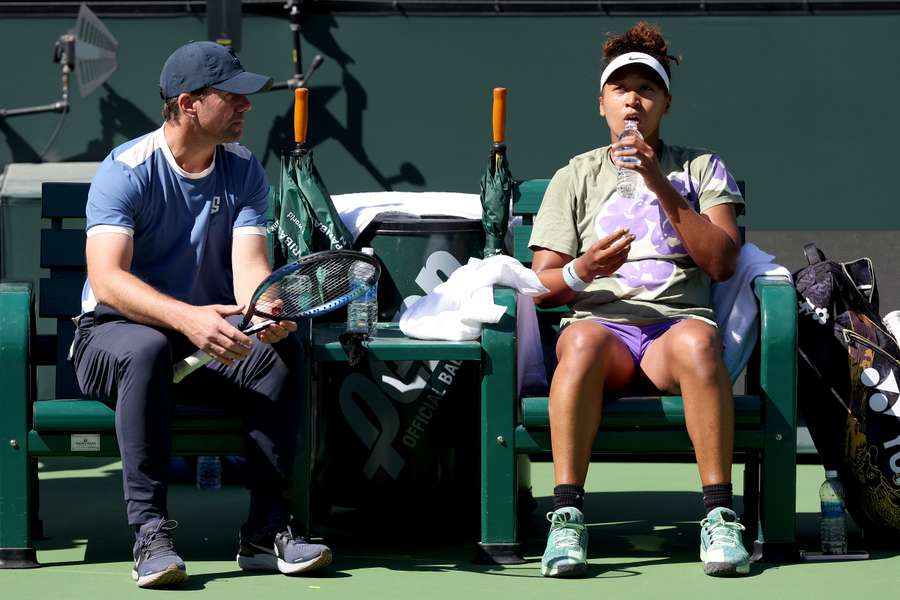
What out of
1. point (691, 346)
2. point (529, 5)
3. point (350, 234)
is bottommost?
point (691, 346)

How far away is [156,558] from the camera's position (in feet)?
12.8

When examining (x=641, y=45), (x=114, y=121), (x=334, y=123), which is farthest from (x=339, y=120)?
(x=641, y=45)

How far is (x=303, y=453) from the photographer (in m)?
4.22

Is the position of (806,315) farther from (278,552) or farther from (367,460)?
(278,552)

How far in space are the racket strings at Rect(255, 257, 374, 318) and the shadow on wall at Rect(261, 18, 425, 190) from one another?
98.0 inches

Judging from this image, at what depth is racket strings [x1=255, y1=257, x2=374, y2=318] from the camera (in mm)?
3971

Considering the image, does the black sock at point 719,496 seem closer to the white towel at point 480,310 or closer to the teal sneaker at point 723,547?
the teal sneaker at point 723,547

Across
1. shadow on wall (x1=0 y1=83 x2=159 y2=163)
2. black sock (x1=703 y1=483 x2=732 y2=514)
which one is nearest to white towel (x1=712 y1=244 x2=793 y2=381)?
black sock (x1=703 y1=483 x2=732 y2=514)

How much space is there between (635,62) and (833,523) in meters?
1.37

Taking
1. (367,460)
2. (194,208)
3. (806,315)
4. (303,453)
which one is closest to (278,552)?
(303,453)

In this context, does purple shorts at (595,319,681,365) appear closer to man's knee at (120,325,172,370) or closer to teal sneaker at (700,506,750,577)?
teal sneaker at (700,506,750,577)

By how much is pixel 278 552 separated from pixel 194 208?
0.94m

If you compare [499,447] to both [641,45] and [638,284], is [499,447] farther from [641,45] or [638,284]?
[641,45]

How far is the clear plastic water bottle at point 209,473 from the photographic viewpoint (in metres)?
5.56
